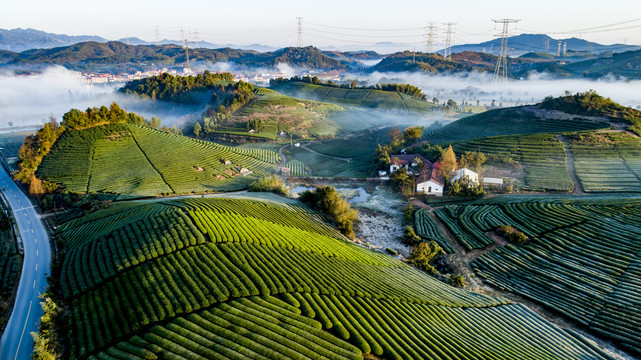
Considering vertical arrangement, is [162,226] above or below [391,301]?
above

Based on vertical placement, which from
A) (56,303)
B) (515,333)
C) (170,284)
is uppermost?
(170,284)

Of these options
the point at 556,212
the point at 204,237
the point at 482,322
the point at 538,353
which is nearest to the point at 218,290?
the point at 204,237

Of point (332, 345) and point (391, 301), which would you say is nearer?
point (332, 345)

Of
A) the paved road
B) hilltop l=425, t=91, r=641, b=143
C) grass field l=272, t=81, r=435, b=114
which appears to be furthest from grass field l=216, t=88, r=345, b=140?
the paved road

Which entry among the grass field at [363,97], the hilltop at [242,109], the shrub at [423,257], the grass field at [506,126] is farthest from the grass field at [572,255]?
the grass field at [363,97]

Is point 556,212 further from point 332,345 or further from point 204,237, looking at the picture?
point 204,237

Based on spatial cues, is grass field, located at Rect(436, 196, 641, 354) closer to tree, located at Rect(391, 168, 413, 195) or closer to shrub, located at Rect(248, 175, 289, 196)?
tree, located at Rect(391, 168, 413, 195)

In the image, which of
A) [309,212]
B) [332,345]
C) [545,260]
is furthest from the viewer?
[309,212]

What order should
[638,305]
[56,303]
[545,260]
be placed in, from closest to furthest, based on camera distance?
1. [56,303]
2. [638,305]
3. [545,260]
